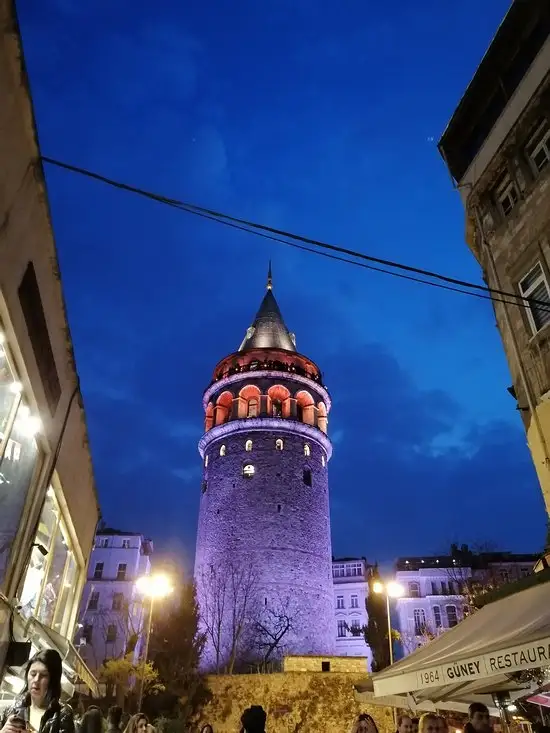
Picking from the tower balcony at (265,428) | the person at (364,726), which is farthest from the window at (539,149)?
the tower balcony at (265,428)

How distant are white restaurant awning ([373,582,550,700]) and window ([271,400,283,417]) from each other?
31781 mm

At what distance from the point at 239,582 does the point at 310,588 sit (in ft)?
13.8

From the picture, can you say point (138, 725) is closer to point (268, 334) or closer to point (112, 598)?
point (112, 598)

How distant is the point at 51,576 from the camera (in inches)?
440

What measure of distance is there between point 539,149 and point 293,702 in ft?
82.2

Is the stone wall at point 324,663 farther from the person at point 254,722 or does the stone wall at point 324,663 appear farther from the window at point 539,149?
the person at point 254,722

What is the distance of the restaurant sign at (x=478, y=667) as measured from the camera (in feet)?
14.2

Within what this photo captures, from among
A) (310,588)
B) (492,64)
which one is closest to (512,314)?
(492,64)

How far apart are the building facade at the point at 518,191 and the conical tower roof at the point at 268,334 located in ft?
103

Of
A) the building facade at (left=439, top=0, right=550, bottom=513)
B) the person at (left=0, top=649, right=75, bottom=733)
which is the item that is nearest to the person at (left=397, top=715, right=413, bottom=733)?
the building facade at (left=439, top=0, right=550, bottom=513)

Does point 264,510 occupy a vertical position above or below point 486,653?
above

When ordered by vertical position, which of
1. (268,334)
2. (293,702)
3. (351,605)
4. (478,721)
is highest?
(268,334)

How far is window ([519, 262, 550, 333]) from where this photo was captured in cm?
987

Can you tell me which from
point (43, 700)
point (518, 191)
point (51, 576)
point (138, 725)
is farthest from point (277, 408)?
point (43, 700)
